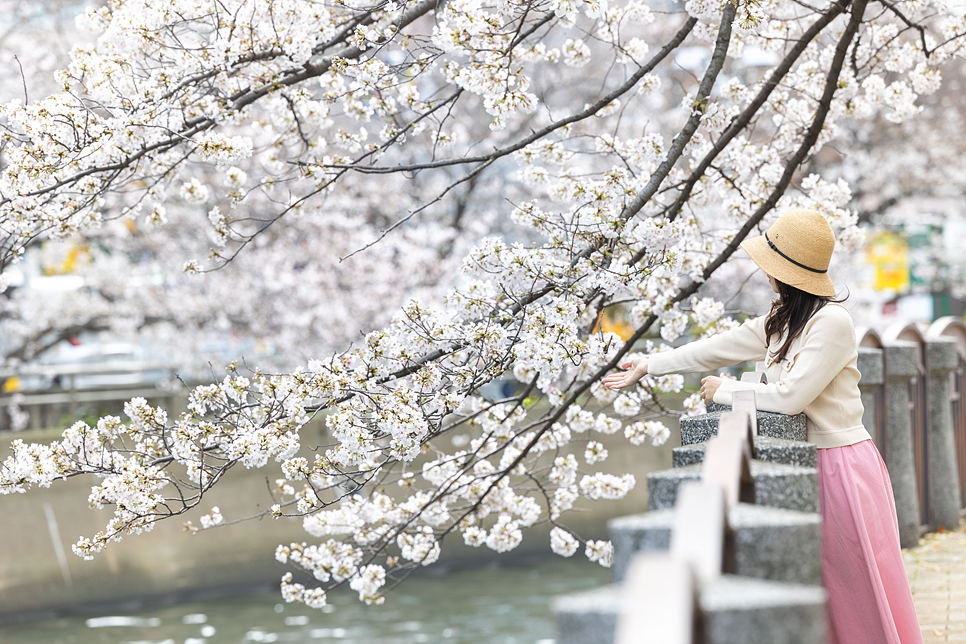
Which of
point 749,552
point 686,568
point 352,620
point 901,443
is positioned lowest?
point 352,620

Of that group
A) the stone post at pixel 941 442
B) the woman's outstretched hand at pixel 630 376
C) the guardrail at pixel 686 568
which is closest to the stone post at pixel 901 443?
the stone post at pixel 941 442

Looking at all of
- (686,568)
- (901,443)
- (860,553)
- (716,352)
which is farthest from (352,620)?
(686,568)

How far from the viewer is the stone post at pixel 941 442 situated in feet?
23.3

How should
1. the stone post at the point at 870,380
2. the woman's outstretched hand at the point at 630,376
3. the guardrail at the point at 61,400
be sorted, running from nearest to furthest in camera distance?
the woman's outstretched hand at the point at 630,376 → the stone post at the point at 870,380 → the guardrail at the point at 61,400

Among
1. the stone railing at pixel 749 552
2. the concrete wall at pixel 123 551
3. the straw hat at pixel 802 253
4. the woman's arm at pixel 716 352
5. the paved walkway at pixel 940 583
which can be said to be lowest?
the concrete wall at pixel 123 551

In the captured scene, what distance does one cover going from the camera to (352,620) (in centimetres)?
963

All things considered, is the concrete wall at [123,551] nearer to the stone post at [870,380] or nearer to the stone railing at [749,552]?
the stone post at [870,380]

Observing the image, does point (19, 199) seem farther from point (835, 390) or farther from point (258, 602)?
point (258, 602)

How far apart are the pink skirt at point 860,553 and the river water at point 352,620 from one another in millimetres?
5992

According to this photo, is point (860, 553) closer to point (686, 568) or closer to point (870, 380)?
point (686, 568)

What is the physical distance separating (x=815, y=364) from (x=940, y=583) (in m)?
3.37

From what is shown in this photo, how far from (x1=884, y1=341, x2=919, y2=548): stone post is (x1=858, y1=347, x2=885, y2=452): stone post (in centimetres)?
17

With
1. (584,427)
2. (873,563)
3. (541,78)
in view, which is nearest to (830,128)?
(584,427)

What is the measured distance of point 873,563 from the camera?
2838 millimetres
